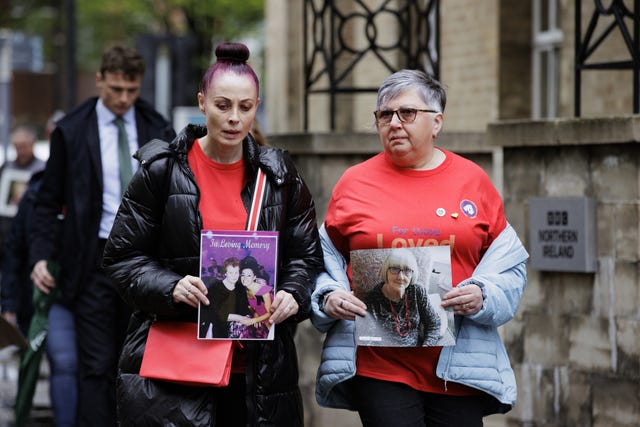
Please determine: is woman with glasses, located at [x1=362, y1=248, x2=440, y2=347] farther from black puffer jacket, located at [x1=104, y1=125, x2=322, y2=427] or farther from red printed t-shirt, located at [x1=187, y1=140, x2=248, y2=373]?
red printed t-shirt, located at [x1=187, y1=140, x2=248, y2=373]

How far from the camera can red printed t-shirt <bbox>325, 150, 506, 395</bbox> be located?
493 centimetres

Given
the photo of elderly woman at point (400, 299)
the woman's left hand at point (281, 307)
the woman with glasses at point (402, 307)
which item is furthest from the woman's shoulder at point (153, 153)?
the woman with glasses at point (402, 307)

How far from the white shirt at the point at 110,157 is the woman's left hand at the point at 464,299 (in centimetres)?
268

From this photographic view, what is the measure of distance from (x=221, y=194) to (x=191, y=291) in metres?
0.39

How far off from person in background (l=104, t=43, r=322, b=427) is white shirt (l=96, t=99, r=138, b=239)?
211 cm

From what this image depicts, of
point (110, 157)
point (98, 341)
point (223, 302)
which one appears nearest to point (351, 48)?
point (110, 157)

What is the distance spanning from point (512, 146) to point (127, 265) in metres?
3.38

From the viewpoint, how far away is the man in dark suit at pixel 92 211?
708 centimetres

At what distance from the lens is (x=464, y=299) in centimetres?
480

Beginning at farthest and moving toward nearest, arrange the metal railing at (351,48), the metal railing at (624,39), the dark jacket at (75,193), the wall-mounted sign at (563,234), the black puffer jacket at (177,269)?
the metal railing at (351,48), the metal railing at (624,39), the wall-mounted sign at (563,234), the dark jacket at (75,193), the black puffer jacket at (177,269)

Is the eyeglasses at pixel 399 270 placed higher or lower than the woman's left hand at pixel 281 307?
higher

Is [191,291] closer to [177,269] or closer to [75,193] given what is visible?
[177,269]

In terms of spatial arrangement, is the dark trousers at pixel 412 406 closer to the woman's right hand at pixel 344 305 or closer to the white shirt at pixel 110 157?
the woman's right hand at pixel 344 305

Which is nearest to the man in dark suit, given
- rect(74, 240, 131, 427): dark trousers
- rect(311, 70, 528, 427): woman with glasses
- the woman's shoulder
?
rect(74, 240, 131, 427): dark trousers
